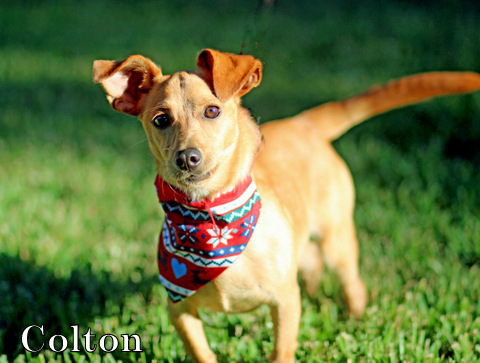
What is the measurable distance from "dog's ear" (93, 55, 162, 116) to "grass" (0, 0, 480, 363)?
1.90 feet

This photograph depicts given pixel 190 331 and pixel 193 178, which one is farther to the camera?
pixel 190 331

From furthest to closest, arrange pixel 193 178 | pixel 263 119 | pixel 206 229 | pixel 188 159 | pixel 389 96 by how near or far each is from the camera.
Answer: pixel 263 119, pixel 389 96, pixel 206 229, pixel 193 178, pixel 188 159

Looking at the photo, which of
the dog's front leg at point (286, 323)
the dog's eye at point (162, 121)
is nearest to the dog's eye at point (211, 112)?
the dog's eye at point (162, 121)

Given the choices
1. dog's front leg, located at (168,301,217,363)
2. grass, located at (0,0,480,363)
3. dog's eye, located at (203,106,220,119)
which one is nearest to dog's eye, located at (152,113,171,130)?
dog's eye, located at (203,106,220,119)

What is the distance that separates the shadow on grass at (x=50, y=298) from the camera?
10.5ft

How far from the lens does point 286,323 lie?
2.48 meters

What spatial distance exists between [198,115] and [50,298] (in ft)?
6.51

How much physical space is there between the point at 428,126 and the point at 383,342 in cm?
371

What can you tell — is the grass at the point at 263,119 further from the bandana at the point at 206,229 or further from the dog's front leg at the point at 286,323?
the bandana at the point at 206,229

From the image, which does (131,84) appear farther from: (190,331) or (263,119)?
(263,119)

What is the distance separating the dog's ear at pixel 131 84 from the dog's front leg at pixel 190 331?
1.02 meters

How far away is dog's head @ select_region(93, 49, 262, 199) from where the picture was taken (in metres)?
2.17

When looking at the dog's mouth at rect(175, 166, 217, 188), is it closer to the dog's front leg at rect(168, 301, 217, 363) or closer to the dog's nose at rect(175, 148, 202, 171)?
the dog's nose at rect(175, 148, 202, 171)

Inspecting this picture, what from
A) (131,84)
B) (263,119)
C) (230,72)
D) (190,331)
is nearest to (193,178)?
(230,72)
